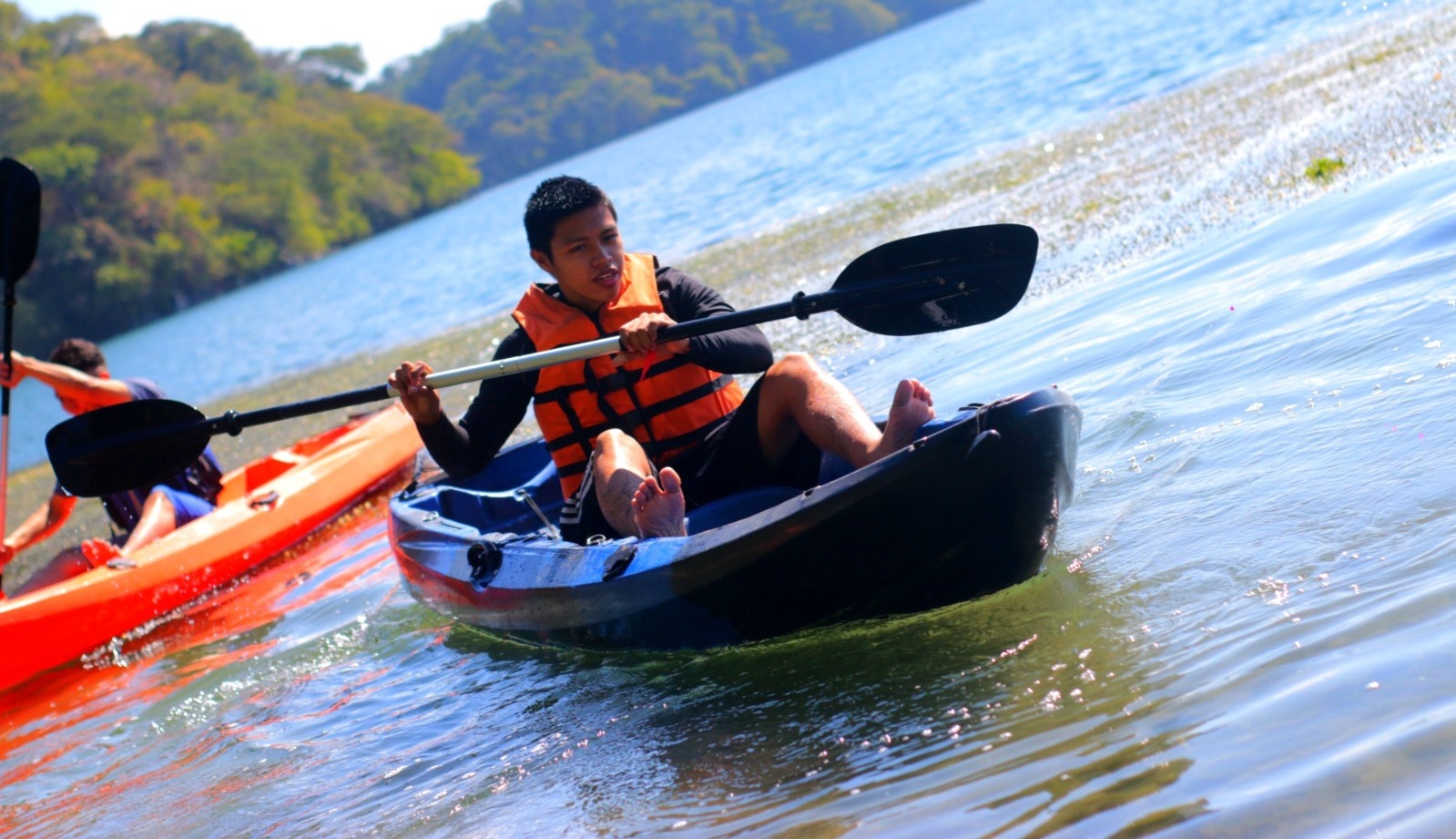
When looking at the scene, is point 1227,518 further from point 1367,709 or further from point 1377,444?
point 1367,709

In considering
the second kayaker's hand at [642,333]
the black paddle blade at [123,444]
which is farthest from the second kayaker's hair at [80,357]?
the second kayaker's hand at [642,333]

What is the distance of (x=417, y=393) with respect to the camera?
422 centimetres

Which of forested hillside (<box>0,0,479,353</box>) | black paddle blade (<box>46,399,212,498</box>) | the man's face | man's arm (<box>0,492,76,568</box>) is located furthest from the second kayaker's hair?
forested hillside (<box>0,0,479,353</box>)

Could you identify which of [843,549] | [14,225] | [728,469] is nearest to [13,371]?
[14,225]

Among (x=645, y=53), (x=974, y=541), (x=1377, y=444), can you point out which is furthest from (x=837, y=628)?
(x=645, y=53)

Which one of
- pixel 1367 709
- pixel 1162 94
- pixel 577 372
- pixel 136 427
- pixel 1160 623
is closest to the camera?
pixel 1367 709

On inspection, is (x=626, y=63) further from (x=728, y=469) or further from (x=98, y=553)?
(x=728, y=469)

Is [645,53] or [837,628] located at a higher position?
[645,53]

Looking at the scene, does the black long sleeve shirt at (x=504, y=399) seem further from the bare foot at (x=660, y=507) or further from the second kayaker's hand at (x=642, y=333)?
the bare foot at (x=660, y=507)

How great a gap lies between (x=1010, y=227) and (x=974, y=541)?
98 centimetres

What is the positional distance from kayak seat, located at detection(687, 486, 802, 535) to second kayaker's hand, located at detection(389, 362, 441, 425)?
94 cm

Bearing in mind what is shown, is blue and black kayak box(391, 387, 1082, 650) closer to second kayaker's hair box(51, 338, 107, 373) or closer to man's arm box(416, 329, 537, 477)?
man's arm box(416, 329, 537, 477)

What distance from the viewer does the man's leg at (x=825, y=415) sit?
327cm

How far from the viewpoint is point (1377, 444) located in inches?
135
